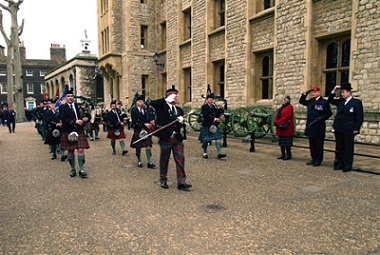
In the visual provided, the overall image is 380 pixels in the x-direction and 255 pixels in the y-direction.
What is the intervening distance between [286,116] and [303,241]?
16.5 feet

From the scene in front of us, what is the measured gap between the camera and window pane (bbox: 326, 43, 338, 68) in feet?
34.3

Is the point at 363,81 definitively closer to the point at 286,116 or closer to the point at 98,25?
the point at 286,116

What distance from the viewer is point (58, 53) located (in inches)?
2229

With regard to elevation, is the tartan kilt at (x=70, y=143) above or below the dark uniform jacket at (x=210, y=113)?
below

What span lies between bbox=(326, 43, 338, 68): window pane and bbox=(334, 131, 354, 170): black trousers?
4.94m

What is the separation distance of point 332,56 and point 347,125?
17.0 ft

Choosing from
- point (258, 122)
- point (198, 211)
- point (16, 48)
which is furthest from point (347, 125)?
point (16, 48)

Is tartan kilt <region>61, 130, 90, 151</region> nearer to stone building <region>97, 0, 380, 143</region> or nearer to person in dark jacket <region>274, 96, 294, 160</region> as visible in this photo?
person in dark jacket <region>274, 96, 294, 160</region>

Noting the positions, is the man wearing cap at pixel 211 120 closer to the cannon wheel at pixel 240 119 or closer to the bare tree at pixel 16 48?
the cannon wheel at pixel 240 119

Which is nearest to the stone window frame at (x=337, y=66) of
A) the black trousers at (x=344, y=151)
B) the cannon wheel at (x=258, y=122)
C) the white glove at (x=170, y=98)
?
the cannon wheel at (x=258, y=122)

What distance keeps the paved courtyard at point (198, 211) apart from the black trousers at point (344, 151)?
253mm

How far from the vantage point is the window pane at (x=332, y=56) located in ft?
34.3

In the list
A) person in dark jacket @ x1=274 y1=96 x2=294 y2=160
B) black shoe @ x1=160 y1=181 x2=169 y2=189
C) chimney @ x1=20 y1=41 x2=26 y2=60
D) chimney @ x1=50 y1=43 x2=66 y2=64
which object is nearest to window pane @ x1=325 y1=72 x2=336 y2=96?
person in dark jacket @ x1=274 y1=96 x2=294 y2=160

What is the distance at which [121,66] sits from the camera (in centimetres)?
2370
